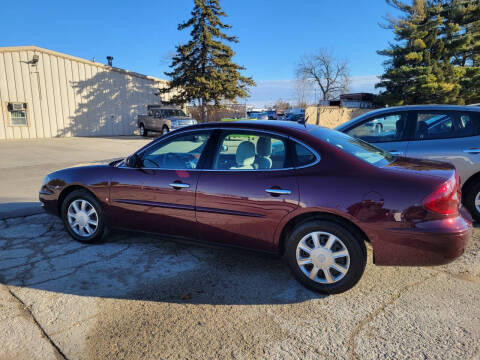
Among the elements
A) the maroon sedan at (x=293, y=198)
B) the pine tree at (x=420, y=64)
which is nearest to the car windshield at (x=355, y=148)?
the maroon sedan at (x=293, y=198)

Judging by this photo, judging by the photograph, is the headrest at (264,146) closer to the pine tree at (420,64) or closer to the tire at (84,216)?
the tire at (84,216)

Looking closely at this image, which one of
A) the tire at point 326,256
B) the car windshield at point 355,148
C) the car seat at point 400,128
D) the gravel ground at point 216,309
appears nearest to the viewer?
the gravel ground at point 216,309

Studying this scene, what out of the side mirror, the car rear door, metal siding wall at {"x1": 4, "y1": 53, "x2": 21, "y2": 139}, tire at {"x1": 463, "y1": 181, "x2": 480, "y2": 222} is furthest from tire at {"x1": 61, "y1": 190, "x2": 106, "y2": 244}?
metal siding wall at {"x1": 4, "y1": 53, "x2": 21, "y2": 139}

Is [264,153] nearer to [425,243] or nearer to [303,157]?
[303,157]

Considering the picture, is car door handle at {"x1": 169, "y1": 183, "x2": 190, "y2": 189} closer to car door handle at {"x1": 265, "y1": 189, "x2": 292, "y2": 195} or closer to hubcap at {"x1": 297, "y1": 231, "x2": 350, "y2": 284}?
car door handle at {"x1": 265, "y1": 189, "x2": 292, "y2": 195}

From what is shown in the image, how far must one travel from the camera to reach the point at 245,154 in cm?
346

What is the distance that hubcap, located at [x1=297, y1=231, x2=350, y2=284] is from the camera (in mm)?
2854

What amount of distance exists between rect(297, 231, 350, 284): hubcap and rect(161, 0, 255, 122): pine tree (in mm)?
24027

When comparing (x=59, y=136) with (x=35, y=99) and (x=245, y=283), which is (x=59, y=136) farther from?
(x=245, y=283)

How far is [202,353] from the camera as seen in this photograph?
7.41ft

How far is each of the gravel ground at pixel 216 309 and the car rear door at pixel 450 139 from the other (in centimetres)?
125

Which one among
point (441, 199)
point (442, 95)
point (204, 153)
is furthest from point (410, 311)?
point (442, 95)

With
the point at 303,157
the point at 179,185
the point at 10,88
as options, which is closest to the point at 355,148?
the point at 303,157

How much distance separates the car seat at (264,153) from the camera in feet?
10.5
